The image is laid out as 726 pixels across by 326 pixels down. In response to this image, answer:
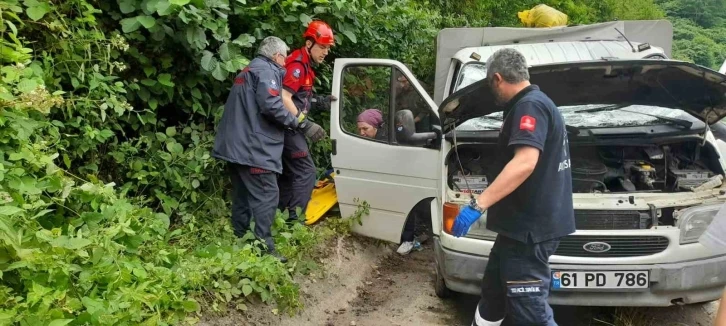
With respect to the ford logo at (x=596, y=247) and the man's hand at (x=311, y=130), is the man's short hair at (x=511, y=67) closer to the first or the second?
the ford logo at (x=596, y=247)

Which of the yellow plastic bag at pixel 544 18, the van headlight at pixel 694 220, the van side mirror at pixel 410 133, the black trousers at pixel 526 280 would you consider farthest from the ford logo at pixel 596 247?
the yellow plastic bag at pixel 544 18

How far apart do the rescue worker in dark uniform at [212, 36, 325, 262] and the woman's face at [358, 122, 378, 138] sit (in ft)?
2.45

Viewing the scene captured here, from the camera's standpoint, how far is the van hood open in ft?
12.9

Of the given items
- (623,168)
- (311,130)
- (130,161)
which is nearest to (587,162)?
(623,168)

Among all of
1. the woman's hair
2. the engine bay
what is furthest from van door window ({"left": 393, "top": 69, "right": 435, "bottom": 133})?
the engine bay

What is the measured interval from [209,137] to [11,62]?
1884 millimetres

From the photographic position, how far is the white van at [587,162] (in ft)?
12.3

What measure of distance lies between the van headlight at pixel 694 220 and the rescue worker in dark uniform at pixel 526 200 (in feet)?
3.16

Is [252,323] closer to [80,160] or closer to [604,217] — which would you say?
[80,160]


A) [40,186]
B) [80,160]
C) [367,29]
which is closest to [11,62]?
[40,186]

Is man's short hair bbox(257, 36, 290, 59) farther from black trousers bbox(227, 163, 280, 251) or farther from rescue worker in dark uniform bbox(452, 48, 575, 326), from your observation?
rescue worker in dark uniform bbox(452, 48, 575, 326)

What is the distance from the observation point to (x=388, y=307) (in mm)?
4539

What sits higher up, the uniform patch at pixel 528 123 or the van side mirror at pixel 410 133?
the uniform patch at pixel 528 123

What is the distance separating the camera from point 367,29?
655 cm
